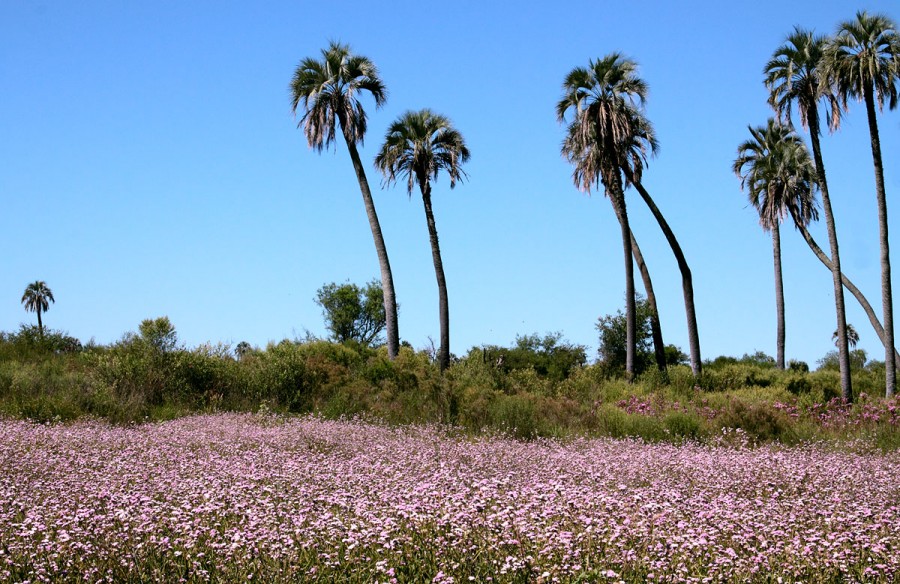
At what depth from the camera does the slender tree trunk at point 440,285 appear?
33231 millimetres

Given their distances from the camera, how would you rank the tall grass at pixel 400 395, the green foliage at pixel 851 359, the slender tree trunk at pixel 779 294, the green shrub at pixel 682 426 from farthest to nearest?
1. the green foliage at pixel 851 359
2. the slender tree trunk at pixel 779 294
3. the tall grass at pixel 400 395
4. the green shrub at pixel 682 426

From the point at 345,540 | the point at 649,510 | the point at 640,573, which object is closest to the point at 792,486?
the point at 649,510

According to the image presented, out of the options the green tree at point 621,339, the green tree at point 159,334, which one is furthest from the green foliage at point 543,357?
the green tree at point 159,334

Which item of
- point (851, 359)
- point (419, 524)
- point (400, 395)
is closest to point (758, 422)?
point (400, 395)

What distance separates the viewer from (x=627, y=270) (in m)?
33.3

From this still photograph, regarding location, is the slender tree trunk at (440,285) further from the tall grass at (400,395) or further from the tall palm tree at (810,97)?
the tall palm tree at (810,97)

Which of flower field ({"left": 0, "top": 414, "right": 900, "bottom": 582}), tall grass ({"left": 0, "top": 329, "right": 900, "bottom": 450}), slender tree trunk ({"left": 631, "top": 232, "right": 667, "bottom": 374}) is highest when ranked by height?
slender tree trunk ({"left": 631, "top": 232, "right": 667, "bottom": 374})

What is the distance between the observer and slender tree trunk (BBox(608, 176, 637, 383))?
3216 cm

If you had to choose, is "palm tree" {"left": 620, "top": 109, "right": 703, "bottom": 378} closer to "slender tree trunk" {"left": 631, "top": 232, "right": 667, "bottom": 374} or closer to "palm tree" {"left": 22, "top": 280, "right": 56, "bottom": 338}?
"slender tree trunk" {"left": 631, "top": 232, "right": 667, "bottom": 374}

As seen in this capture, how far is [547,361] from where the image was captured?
36.9 metres

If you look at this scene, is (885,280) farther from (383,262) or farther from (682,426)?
(383,262)

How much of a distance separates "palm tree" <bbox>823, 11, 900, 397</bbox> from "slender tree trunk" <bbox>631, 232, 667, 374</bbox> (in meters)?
7.91

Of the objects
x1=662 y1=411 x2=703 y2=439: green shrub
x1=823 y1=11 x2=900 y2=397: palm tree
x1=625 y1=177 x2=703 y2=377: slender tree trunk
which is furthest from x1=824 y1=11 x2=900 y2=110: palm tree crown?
x1=662 y1=411 x2=703 y2=439: green shrub

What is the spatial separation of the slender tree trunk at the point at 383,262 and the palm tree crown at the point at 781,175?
17.9 m
